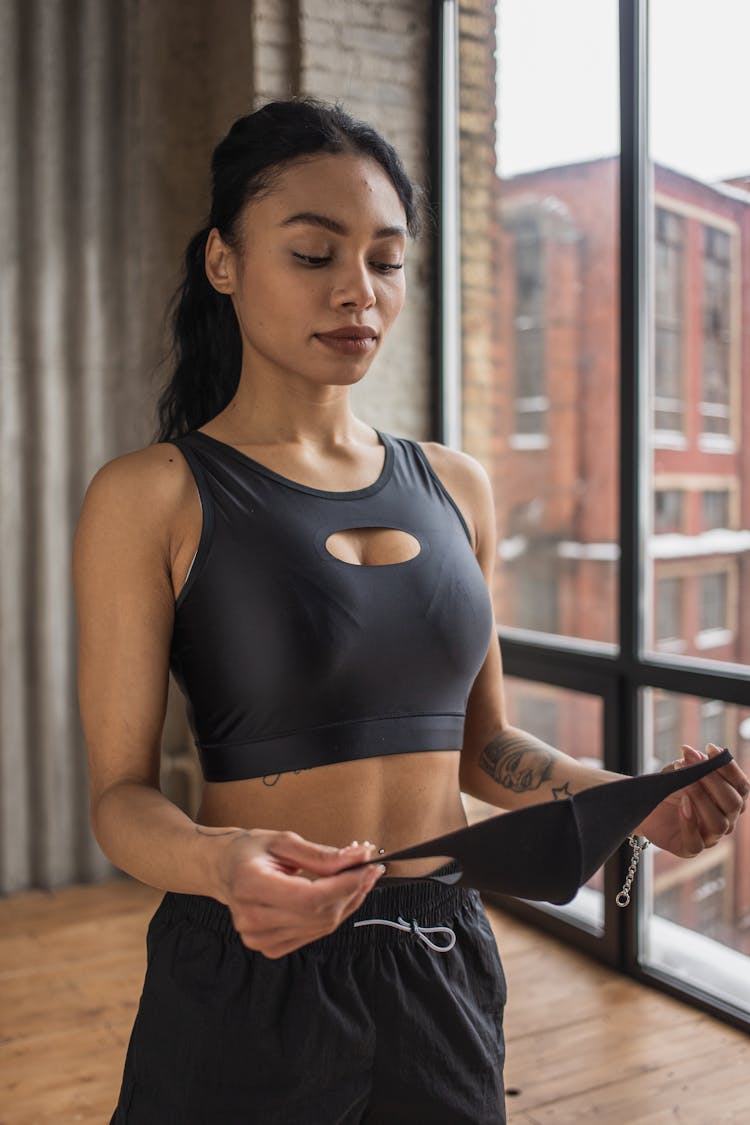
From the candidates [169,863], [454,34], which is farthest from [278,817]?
[454,34]

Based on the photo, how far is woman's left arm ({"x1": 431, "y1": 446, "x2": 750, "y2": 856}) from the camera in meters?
1.20

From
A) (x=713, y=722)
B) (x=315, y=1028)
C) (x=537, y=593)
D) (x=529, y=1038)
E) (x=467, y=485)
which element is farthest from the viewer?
(x=537, y=593)

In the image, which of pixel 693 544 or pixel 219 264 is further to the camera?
pixel 693 544

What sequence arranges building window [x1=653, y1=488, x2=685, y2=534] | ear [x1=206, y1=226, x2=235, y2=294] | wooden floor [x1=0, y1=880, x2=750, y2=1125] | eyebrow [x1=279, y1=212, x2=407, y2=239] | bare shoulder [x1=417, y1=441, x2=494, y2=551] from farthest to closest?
building window [x1=653, y1=488, x2=685, y2=534] < wooden floor [x1=0, y1=880, x2=750, y2=1125] < bare shoulder [x1=417, y1=441, x2=494, y2=551] < ear [x1=206, y1=226, x2=235, y2=294] < eyebrow [x1=279, y1=212, x2=407, y2=239]

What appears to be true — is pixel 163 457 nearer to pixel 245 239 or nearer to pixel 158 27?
pixel 245 239

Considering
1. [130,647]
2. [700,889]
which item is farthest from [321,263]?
[700,889]

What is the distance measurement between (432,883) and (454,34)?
3066 millimetres

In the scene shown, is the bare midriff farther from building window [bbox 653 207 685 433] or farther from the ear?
building window [bbox 653 207 685 433]

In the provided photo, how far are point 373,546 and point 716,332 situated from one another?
1.97 metres

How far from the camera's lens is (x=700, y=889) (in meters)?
2.98

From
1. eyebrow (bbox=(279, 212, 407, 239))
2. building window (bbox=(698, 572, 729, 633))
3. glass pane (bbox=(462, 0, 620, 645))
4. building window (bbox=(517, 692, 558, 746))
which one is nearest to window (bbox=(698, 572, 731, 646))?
building window (bbox=(698, 572, 729, 633))

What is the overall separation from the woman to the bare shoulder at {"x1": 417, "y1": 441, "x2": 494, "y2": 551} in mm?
140

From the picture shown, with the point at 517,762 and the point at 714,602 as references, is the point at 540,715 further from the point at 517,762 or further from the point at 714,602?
the point at 517,762

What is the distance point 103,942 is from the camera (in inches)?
131
